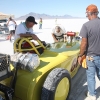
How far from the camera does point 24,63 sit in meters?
2.38

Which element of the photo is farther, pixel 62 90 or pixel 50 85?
pixel 62 90

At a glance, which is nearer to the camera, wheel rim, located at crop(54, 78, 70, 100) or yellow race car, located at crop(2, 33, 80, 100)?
yellow race car, located at crop(2, 33, 80, 100)

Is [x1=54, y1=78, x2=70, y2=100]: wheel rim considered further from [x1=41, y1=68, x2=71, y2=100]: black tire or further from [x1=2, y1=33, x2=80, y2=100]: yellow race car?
[x1=41, y1=68, x2=71, y2=100]: black tire

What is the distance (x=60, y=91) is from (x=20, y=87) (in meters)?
0.68

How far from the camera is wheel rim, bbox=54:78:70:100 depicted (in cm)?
256

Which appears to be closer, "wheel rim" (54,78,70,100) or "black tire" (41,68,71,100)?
"black tire" (41,68,71,100)

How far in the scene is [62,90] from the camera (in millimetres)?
2697

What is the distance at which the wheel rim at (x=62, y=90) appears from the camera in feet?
8.39

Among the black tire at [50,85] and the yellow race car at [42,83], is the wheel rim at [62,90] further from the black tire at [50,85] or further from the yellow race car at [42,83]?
the black tire at [50,85]

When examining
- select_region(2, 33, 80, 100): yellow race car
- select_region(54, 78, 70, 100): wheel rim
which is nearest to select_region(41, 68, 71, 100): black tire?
select_region(2, 33, 80, 100): yellow race car

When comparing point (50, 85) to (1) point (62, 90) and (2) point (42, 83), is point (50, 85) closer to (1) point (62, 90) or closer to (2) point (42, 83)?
(2) point (42, 83)

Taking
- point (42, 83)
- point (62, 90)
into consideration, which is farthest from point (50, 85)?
point (62, 90)

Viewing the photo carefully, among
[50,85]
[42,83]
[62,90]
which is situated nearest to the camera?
[50,85]

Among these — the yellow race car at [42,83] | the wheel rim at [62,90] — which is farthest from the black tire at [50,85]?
the wheel rim at [62,90]
